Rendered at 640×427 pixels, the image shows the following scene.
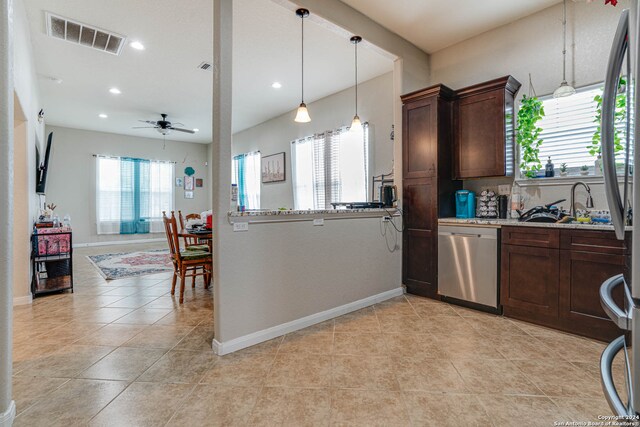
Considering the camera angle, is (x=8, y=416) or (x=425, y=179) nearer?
(x=8, y=416)

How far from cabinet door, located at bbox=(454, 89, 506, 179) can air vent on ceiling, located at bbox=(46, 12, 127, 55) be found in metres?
4.20

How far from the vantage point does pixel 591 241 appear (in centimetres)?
249

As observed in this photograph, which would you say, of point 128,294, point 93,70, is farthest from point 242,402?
point 93,70

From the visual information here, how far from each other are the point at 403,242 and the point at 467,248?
0.80 m

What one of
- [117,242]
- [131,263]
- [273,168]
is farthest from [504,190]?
[117,242]

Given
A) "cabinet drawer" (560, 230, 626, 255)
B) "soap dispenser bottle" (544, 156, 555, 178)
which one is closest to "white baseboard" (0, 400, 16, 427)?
"cabinet drawer" (560, 230, 626, 255)

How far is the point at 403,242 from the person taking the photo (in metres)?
3.85

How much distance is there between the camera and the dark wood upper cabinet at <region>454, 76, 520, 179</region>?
3.26 m

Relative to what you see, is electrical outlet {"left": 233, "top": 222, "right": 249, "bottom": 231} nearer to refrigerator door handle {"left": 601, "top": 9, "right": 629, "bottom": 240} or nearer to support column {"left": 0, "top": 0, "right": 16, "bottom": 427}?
support column {"left": 0, "top": 0, "right": 16, "bottom": 427}

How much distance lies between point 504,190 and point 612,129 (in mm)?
2942

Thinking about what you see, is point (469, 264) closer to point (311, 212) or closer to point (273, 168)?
point (311, 212)

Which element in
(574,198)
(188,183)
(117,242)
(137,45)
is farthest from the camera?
(188,183)

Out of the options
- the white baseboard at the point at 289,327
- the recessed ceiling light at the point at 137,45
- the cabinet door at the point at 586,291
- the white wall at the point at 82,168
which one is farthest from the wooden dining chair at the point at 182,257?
the white wall at the point at 82,168

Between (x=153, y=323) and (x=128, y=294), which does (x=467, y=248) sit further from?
(x=128, y=294)
